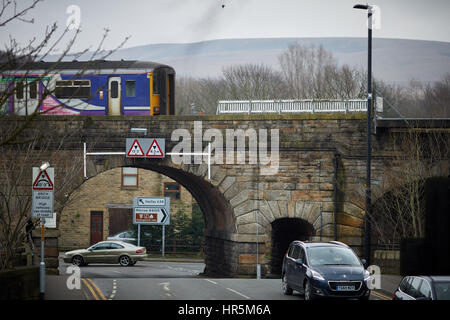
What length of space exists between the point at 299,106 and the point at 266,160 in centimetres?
256

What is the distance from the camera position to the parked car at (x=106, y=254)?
39625 millimetres

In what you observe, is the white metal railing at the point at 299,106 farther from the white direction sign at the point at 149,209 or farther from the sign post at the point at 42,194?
the white direction sign at the point at 149,209

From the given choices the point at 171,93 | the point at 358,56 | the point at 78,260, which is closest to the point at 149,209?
the point at 78,260

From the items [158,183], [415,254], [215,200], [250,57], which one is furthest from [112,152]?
[250,57]

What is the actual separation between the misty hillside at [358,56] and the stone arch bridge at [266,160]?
5613cm

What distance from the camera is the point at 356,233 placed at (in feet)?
93.5

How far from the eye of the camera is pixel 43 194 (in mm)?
17250

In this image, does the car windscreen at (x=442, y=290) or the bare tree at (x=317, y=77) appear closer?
the car windscreen at (x=442, y=290)

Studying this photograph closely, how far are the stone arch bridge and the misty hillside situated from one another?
56.1m

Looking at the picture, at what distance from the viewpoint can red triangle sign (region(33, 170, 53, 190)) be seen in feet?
56.5

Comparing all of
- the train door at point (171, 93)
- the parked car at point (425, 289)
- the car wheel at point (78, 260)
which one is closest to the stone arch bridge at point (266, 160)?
the train door at point (171, 93)

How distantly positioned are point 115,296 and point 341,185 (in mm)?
12640

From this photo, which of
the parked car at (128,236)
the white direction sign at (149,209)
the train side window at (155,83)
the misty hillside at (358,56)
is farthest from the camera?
the misty hillside at (358,56)
